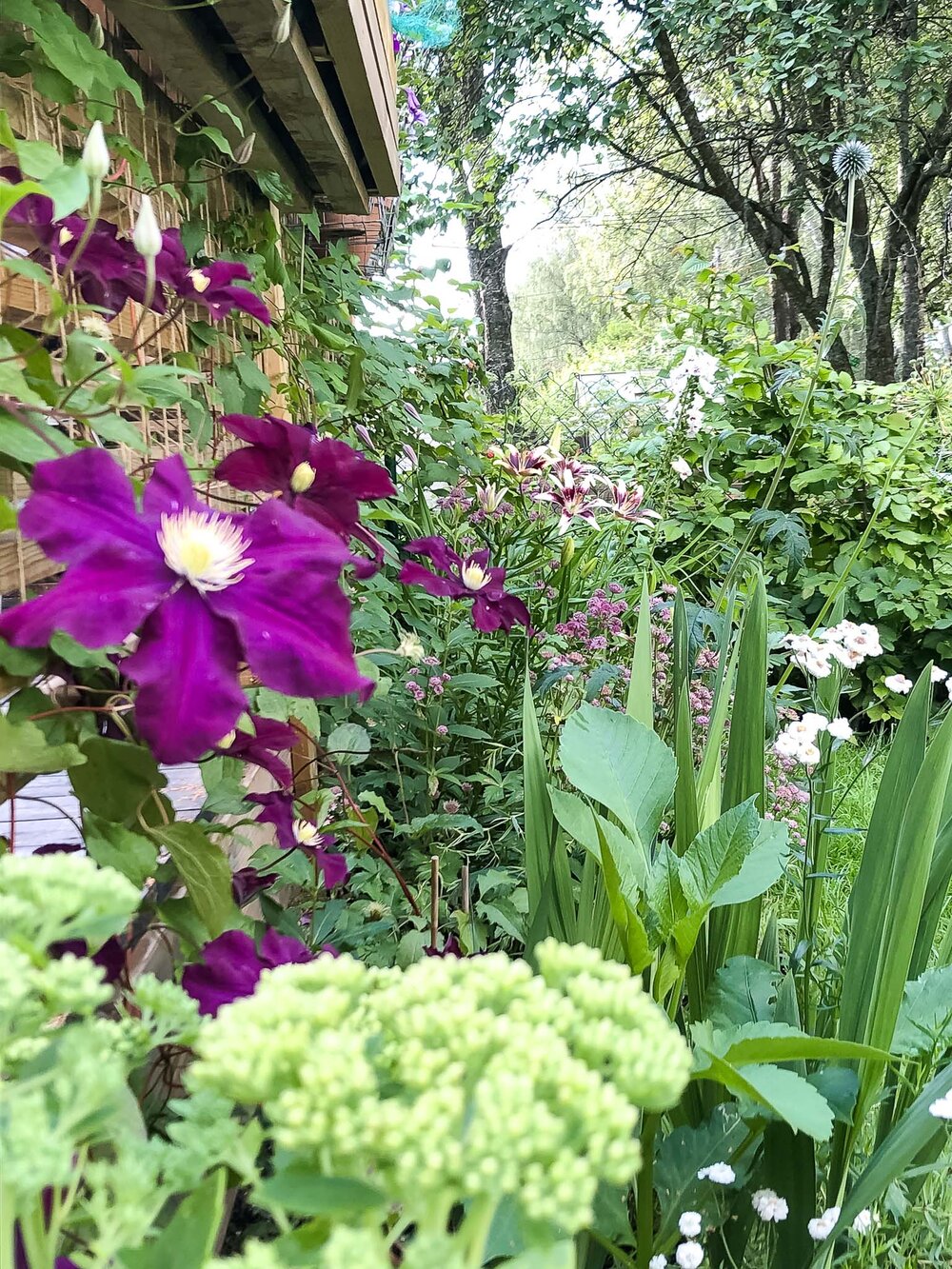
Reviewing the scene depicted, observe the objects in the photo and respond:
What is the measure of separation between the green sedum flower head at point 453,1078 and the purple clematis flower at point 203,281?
621 millimetres

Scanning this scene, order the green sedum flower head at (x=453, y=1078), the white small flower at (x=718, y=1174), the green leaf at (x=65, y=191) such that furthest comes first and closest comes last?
the white small flower at (x=718, y=1174) → the green leaf at (x=65, y=191) → the green sedum flower head at (x=453, y=1078)

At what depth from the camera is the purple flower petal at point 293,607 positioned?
43 cm

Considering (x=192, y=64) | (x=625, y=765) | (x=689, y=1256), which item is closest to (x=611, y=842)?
(x=625, y=765)

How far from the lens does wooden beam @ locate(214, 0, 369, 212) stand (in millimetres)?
875

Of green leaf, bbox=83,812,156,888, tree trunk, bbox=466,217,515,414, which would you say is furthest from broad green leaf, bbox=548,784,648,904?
tree trunk, bbox=466,217,515,414

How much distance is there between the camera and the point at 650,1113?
1.93 feet

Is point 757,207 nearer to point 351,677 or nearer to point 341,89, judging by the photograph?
point 341,89

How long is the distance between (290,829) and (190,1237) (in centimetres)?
47

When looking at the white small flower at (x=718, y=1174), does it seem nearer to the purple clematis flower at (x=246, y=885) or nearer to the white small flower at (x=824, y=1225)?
the white small flower at (x=824, y=1225)

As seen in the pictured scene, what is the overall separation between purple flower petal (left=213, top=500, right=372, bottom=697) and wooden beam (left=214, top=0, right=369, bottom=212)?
665 mm

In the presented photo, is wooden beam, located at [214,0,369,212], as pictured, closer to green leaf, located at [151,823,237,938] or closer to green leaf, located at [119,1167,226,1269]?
green leaf, located at [151,823,237,938]

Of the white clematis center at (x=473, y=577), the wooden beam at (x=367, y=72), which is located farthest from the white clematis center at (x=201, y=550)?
the wooden beam at (x=367, y=72)

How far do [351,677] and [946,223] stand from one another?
7.03 metres

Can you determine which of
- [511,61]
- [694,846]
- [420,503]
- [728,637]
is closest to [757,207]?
[511,61]
